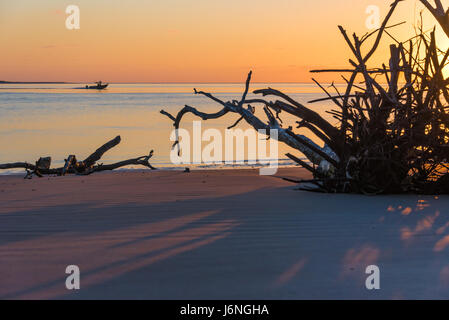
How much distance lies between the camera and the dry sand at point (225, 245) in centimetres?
301

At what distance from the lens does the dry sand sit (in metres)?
3.01

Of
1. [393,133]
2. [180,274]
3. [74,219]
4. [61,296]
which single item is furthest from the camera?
[393,133]

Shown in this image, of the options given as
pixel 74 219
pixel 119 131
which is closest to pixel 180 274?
pixel 74 219

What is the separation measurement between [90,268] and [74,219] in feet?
5.17

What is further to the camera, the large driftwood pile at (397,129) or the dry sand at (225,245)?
the large driftwood pile at (397,129)

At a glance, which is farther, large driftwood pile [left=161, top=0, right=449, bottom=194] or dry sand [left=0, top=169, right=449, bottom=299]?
large driftwood pile [left=161, top=0, right=449, bottom=194]

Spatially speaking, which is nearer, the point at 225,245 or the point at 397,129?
the point at 225,245

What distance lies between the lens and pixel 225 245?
3.86 metres

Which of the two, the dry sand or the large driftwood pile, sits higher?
the large driftwood pile

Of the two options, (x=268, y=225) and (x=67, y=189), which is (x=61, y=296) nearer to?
(x=268, y=225)

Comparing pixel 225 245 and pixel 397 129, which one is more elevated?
pixel 397 129

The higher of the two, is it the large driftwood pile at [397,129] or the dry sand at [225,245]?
the large driftwood pile at [397,129]

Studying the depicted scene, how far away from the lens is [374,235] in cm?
413
